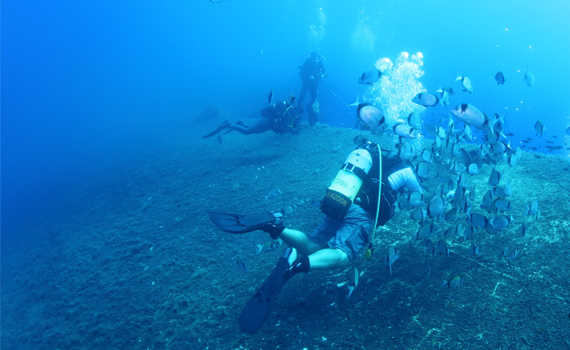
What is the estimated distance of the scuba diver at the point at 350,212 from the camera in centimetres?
406

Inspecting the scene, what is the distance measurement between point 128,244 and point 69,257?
6.54ft

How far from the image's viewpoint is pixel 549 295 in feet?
11.1

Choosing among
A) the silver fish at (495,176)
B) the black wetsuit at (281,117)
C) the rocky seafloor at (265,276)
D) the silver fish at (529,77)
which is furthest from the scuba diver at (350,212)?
the black wetsuit at (281,117)

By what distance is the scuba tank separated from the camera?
4.09 meters

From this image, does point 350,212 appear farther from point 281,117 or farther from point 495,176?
point 281,117

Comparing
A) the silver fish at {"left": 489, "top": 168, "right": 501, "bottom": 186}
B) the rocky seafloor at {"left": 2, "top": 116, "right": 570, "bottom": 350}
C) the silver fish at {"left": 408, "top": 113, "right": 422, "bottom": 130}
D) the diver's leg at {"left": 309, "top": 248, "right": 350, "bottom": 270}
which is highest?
the silver fish at {"left": 408, "top": 113, "right": 422, "bottom": 130}

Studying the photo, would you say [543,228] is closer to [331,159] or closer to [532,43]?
[331,159]

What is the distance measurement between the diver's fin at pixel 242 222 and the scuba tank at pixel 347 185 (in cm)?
89

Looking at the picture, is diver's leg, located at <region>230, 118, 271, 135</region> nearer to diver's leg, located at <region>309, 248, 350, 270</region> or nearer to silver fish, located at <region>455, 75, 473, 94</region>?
silver fish, located at <region>455, 75, 473, 94</region>

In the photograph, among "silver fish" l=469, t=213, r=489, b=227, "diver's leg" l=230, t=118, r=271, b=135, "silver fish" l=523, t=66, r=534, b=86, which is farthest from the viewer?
"diver's leg" l=230, t=118, r=271, b=135

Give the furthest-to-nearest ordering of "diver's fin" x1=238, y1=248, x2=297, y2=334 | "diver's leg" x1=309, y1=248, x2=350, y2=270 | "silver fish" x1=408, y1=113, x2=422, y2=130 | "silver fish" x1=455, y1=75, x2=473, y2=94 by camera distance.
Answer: "silver fish" x1=455, y1=75, x2=473, y2=94 < "silver fish" x1=408, y1=113, x2=422, y2=130 < "diver's leg" x1=309, y1=248, x2=350, y2=270 < "diver's fin" x1=238, y1=248, x2=297, y2=334

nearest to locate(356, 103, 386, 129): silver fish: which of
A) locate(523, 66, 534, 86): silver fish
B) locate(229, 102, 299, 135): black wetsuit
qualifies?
locate(523, 66, 534, 86): silver fish

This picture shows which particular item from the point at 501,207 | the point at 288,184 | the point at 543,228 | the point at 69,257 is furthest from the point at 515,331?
the point at 69,257

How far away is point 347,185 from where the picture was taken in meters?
4.17
